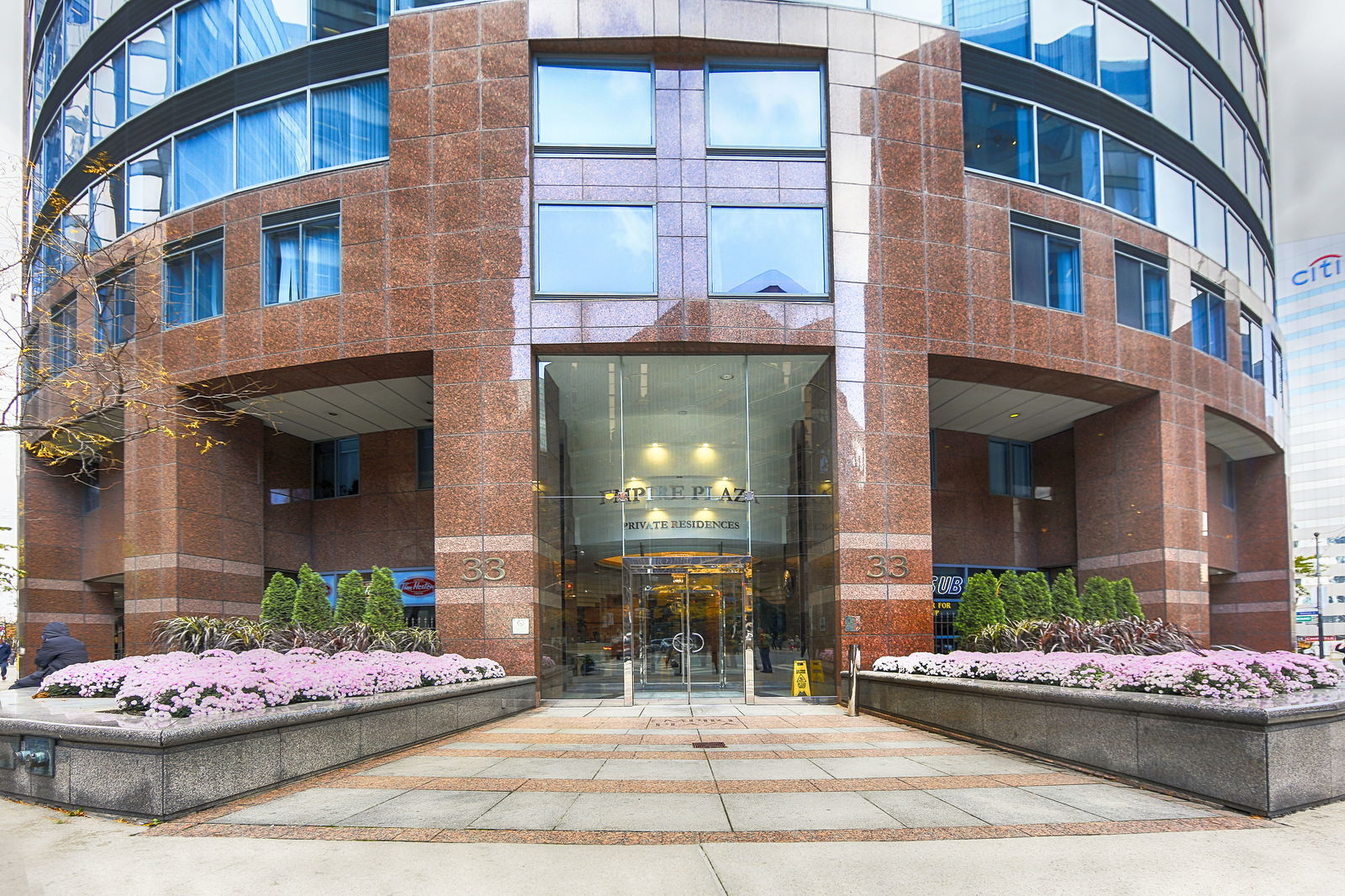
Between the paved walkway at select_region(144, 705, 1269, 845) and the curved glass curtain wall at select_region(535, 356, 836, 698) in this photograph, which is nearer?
the paved walkway at select_region(144, 705, 1269, 845)

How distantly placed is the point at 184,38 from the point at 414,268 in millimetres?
10149

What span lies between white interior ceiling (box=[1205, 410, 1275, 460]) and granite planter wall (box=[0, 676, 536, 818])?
82.8 feet

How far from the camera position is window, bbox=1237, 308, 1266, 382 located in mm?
29156

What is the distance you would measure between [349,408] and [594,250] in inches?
347

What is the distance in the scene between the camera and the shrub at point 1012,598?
2020 cm

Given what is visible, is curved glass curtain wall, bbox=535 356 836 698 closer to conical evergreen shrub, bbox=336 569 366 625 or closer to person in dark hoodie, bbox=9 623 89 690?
conical evergreen shrub, bbox=336 569 366 625

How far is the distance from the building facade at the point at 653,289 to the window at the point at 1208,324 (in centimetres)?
98

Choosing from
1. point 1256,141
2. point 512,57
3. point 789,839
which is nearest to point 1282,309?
point 1256,141

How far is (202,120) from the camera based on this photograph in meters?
23.4

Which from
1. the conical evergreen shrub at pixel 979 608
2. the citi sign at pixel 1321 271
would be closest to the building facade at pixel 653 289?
the conical evergreen shrub at pixel 979 608

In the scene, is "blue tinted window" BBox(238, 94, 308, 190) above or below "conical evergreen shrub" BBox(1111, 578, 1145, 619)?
above

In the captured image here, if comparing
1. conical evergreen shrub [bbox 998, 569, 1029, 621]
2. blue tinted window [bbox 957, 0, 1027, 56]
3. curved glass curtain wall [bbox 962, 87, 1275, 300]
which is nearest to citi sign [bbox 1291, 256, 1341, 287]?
curved glass curtain wall [bbox 962, 87, 1275, 300]

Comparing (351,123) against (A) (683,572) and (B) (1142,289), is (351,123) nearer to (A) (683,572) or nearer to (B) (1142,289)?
(A) (683,572)

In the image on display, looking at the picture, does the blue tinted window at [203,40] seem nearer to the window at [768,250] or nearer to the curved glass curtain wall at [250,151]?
the curved glass curtain wall at [250,151]
